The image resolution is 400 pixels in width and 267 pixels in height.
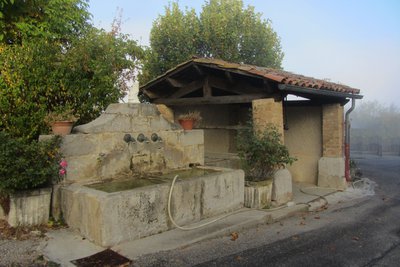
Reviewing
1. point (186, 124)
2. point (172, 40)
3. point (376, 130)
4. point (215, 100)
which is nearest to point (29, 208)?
point (186, 124)

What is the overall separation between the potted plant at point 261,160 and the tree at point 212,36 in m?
8.62

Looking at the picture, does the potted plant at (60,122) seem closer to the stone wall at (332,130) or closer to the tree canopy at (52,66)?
the tree canopy at (52,66)

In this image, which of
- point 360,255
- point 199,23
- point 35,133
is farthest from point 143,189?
point 199,23

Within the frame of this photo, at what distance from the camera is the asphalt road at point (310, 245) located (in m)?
4.12

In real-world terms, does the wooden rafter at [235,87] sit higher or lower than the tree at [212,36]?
lower

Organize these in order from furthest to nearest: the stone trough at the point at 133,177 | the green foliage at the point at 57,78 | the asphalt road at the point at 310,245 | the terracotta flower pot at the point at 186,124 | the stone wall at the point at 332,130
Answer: the stone wall at the point at 332,130 → the terracotta flower pot at the point at 186,124 → the green foliage at the point at 57,78 → the stone trough at the point at 133,177 → the asphalt road at the point at 310,245

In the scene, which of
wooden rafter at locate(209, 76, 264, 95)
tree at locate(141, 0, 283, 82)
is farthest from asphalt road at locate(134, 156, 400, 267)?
tree at locate(141, 0, 283, 82)

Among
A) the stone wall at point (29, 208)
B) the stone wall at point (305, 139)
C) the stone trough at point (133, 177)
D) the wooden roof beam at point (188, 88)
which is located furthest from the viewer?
the stone wall at point (305, 139)

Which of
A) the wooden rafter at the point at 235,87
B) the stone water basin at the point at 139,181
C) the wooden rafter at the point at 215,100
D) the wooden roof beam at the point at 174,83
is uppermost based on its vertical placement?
the wooden roof beam at the point at 174,83

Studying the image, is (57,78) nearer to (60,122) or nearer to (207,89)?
(60,122)

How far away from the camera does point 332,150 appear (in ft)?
28.3

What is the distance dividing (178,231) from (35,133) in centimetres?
326

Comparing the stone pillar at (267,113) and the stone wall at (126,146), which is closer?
the stone wall at (126,146)

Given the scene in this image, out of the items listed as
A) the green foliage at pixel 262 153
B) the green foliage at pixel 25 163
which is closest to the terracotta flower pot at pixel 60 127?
the green foliage at pixel 25 163
